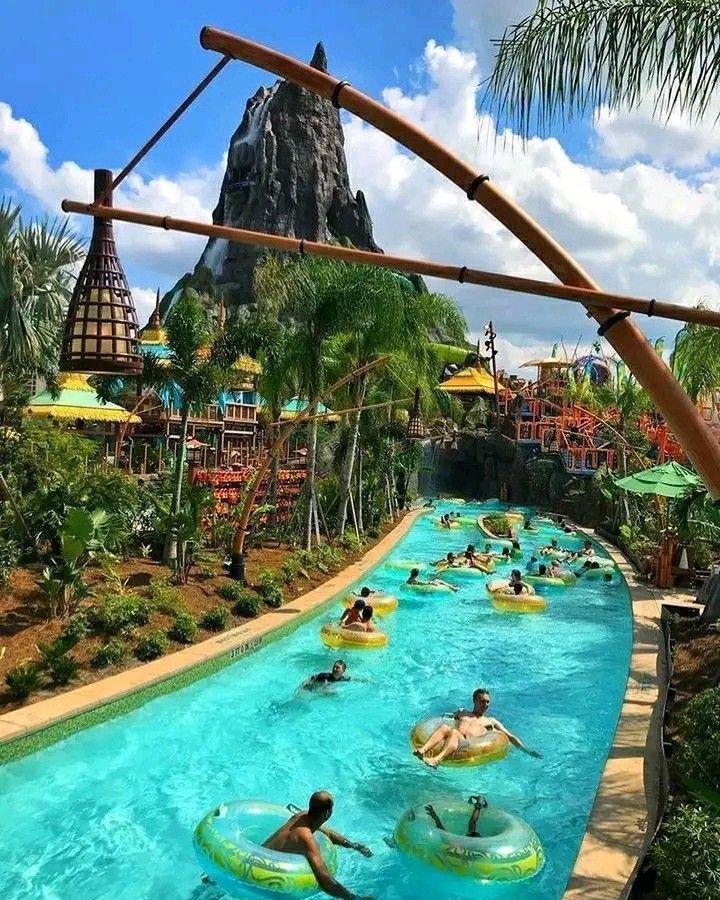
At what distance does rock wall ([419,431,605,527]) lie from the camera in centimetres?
3403

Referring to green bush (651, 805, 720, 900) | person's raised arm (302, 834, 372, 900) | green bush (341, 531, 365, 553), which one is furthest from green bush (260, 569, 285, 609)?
green bush (651, 805, 720, 900)

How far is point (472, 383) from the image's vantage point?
4816 cm

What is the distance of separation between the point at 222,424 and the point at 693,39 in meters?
27.3

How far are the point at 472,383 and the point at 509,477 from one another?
683cm

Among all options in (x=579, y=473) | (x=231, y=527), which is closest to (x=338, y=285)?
(x=231, y=527)

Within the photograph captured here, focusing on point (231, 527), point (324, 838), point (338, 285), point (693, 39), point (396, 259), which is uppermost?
point (338, 285)

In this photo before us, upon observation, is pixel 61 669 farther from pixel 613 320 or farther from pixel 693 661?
pixel 613 320

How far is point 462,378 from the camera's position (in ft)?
162

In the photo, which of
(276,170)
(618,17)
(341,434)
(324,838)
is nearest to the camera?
(618,17)

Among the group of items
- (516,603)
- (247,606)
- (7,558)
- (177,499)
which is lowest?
(516,603)

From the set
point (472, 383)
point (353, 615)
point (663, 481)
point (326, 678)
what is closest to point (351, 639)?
point (353, 615)

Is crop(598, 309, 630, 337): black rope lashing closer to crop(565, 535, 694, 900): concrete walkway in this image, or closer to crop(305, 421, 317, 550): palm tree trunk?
crop(565, 535, 694, 900): concrete walkway

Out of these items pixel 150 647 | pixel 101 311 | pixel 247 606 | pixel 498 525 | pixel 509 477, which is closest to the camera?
pixel 101 311

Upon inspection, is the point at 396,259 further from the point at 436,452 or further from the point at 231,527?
the point at 436,452
